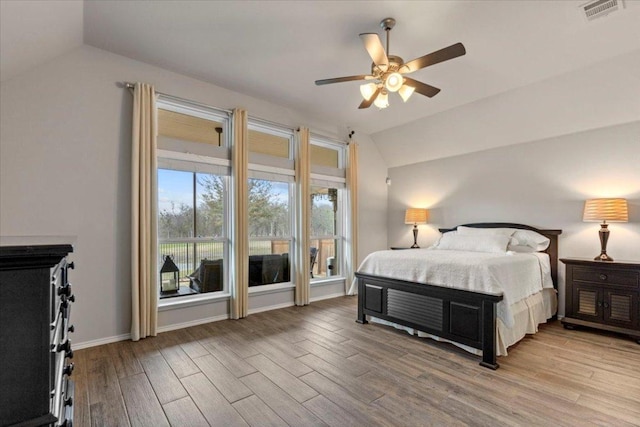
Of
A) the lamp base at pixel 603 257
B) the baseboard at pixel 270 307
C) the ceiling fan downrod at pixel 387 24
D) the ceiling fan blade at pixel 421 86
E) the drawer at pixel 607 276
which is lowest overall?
the baseboard at pixel 270 307

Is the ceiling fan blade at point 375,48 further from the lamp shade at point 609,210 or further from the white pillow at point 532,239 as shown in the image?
the white pillow at point 532,239

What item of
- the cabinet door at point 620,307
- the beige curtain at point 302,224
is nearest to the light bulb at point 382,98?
the beige curtain at point 302,224

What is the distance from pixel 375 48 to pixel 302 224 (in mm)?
2728

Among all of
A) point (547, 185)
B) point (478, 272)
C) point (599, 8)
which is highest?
point (599, 8)

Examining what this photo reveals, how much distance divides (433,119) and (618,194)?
8.11ft

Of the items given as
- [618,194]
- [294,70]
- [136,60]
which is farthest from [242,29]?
[618,194]

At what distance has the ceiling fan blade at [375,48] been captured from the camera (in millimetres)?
2354

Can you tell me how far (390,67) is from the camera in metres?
2.72

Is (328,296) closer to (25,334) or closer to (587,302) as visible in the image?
(587,302)

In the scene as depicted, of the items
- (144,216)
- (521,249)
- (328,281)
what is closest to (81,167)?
(144,216)

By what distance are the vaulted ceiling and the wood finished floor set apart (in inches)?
108

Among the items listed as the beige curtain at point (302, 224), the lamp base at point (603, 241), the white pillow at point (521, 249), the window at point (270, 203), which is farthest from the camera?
the beige curtain at point (302, 224)

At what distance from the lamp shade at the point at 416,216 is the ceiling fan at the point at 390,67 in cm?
281

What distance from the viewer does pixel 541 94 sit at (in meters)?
3.78
